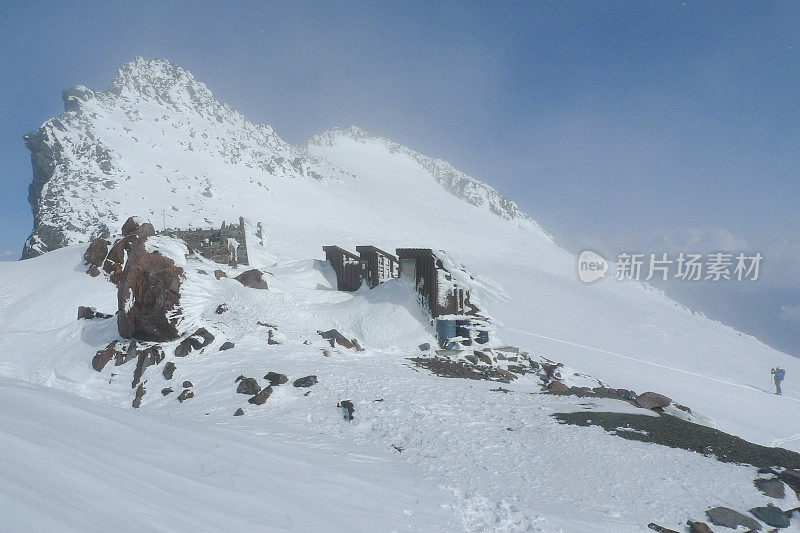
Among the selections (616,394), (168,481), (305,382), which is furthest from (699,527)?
Result: (305,382)

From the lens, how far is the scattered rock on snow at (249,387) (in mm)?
8498

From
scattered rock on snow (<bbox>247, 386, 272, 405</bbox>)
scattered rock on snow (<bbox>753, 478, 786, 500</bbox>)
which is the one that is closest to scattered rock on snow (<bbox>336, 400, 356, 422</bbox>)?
scattered rock on snow (<bbox>247, 386, 272, 405</bbox>)

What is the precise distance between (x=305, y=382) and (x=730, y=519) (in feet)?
23.8

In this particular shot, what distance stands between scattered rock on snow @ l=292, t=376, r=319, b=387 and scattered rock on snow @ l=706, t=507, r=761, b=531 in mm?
7014

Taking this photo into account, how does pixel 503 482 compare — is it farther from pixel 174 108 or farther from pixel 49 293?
pixel 174 108

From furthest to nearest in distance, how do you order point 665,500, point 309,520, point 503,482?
1. point 503,482
2. point 665,500
3. point 309,520

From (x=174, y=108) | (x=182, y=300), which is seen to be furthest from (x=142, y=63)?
(x=182, y=300)

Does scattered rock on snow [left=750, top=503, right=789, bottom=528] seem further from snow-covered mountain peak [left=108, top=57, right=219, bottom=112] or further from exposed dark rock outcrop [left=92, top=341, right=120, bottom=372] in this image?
snow-covered mountain peak [left=108, top=57, right=219, bottom=112]

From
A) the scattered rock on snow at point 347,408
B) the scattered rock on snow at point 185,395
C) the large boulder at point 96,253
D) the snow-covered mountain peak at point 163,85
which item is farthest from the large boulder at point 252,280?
the snow-covered mountain peak at point 163,85

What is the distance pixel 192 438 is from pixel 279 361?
655 cm

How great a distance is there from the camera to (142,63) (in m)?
97.3

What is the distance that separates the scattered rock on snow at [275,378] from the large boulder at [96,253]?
12688 mm

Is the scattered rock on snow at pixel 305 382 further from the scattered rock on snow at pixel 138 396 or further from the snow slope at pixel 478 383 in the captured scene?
the scattered rock on snow at pixel 138 396

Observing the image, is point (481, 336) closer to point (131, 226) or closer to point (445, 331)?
point (445, 331)
